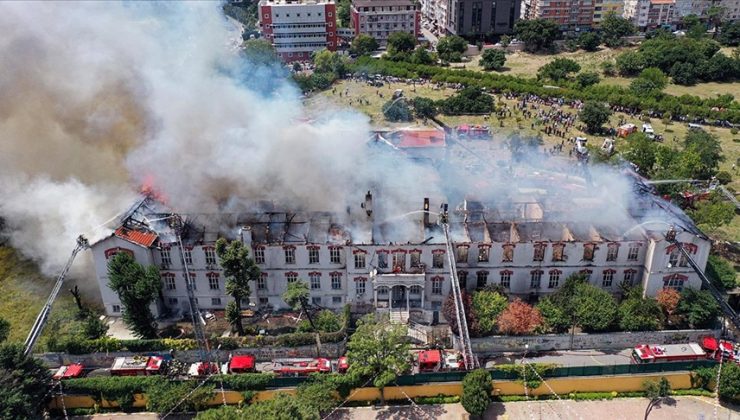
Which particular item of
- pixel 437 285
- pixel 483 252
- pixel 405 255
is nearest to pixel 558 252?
pixel 483 252

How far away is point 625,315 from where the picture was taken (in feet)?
141

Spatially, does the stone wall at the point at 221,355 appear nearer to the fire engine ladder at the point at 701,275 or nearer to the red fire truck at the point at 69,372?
the red fire truck at the point at 69,372

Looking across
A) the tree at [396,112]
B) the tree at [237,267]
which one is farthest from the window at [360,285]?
the tree at [396,112]

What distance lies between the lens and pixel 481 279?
45.9m

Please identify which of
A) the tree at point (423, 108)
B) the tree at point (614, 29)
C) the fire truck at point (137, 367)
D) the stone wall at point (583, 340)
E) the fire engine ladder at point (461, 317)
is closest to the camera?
the fire engine ladder at point (461, 317)

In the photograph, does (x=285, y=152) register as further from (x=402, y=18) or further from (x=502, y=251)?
(x=402, y=18)

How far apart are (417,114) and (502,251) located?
5211 centimetres

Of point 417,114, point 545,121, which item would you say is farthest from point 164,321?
point 545,121

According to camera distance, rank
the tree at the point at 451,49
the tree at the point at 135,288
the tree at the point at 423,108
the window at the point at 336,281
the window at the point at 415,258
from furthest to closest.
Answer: the tree at the point at 451,49
the tree at the point at 423,108
the window at the point at 336,281
the window at the point at 415,258
the tree at the point at 135,288

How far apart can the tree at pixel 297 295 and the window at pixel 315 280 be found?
709mm

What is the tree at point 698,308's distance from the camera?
4272 centimetres

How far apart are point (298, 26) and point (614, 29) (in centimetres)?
6946

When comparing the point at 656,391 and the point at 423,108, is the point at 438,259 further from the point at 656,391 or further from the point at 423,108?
the point at 423,108

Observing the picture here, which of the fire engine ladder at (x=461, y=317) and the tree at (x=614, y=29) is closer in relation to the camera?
the fire engine ladder at (x=461, y=317)
